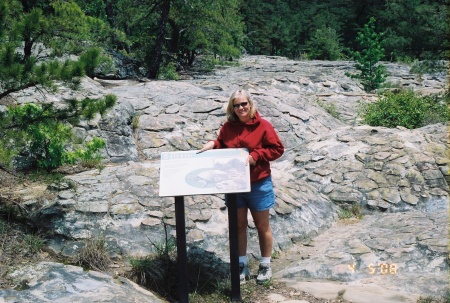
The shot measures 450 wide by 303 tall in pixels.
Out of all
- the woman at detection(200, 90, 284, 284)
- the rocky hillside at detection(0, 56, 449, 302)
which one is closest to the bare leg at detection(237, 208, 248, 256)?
the woman at detection(200, 90, 284, 284)

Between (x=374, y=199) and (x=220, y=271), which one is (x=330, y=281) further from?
(x=374, y=199)

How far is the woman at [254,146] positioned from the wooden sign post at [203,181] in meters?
0.13

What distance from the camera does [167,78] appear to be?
492 inches

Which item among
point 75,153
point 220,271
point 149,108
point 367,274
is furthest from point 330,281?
point 149,108

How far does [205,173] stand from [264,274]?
1082 millimetres

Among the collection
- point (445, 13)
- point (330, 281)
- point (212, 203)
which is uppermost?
point (445, 13)

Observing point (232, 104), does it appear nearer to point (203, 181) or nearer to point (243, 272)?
point (203, 181)

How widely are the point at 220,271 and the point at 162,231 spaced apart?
70 cm

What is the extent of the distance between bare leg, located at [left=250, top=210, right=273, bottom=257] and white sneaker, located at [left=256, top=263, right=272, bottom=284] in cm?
10

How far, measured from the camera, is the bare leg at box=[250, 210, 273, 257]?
4.18 meters

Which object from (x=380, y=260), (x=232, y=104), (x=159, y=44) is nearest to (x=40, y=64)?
(x=232, y=104)

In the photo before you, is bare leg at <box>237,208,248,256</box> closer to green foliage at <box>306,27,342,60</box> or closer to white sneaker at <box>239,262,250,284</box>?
white sneaker at <box>239,262,250,284</box>

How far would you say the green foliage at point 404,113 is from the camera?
9.34m

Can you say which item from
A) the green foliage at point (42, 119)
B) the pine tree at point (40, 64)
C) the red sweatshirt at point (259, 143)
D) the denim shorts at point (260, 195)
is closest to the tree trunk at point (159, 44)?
the green foliage at point (42, 119)
